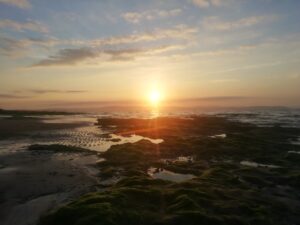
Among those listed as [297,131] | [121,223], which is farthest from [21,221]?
[297,131]

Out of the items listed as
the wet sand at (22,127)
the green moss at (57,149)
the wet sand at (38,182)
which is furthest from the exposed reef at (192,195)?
the wet sand at (22,127)

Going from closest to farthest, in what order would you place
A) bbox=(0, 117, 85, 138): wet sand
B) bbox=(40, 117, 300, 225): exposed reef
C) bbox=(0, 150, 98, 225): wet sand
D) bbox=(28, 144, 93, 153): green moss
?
bbox=(40, 117, 300, 225): exposed reef
bbox=(0, 150, 98, 225): wet sand
bbox=(28, 144, 93, 153): green moss
bbox=(0, 117, 85, 138): wet sand

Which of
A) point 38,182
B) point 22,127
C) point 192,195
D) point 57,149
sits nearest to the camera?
point 192,195

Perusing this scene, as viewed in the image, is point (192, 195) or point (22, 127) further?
point (22, 127)

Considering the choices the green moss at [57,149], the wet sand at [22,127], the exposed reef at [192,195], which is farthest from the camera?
the wet sand at [22,127]

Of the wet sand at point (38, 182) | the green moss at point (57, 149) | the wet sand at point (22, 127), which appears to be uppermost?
the wet sand at point (22, 127)

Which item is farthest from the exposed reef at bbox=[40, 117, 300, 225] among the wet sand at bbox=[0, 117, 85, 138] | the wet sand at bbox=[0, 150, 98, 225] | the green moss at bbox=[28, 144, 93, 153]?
the wet sand at bbox=[0, 117, 85, 138]

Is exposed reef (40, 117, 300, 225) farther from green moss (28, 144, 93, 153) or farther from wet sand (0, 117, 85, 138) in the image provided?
wet sand (0, 117, 85, 138)

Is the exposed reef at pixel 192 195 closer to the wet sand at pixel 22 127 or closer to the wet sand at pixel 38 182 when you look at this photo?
the wet sand at pixel 38 182

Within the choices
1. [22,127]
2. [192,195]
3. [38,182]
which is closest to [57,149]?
[38,182]

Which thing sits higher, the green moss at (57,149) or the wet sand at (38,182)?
the green moss at (57,149)

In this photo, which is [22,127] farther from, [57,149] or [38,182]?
[38,182]

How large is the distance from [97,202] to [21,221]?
3.07 metres

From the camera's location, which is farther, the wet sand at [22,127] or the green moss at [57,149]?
the wet sand at [22,127]
